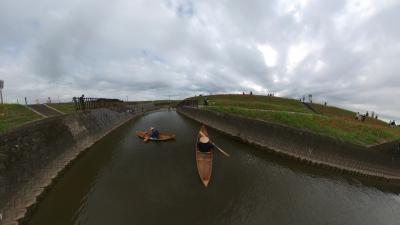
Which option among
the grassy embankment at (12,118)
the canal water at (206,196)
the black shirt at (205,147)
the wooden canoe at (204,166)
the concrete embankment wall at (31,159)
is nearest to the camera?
the concrete embankment wall at (31,159)

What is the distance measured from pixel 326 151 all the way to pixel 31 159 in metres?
23.1

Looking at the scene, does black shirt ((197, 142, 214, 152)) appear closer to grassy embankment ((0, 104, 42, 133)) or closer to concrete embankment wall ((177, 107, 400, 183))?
concrete embankment wall ((177, 107, 400, 183))

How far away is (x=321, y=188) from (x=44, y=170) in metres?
19.3

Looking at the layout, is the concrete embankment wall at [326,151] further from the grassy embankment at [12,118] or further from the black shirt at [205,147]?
the grassy embankment at [12,118]

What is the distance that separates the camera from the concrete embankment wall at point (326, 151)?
17.6 m

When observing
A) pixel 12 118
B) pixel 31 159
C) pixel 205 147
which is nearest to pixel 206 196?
pixel 205 147

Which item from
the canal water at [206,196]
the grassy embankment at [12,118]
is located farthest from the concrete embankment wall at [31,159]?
the grassy embankment at [12,118]

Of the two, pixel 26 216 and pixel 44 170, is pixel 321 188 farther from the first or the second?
pixel 44 170

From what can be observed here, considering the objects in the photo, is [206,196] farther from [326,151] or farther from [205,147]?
[326,151]

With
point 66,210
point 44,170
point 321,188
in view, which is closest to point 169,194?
point 66,210

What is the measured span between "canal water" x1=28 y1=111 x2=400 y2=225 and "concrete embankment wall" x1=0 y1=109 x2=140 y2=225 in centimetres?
84

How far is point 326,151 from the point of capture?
750 inches

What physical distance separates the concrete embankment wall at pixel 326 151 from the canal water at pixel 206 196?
1.92m

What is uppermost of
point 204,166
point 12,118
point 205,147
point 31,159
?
point 12,118
